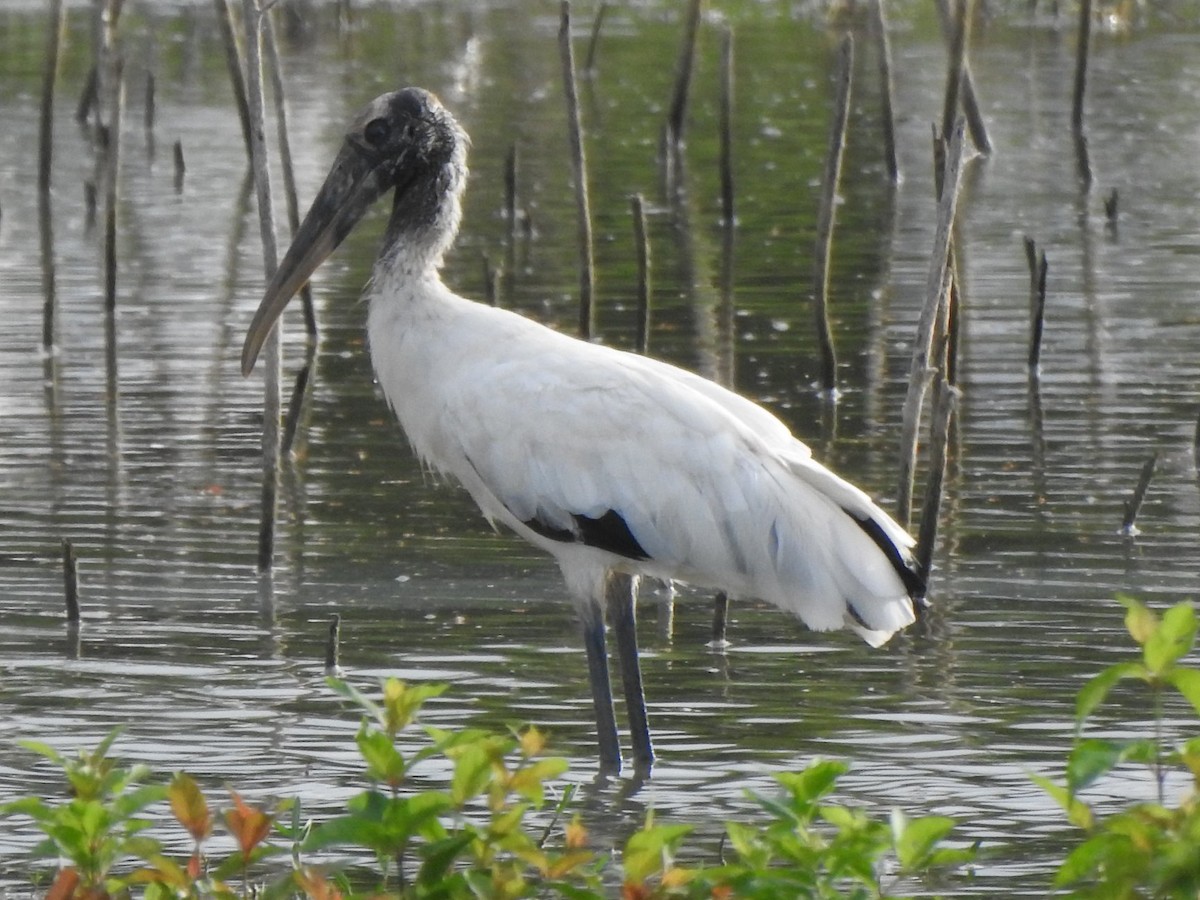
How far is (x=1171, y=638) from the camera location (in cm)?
415

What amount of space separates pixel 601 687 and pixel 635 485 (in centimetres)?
68

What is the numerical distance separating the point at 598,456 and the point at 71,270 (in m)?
12.1

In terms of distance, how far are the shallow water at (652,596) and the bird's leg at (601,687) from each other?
0.14 m

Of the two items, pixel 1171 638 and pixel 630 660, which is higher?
pixel 1171 638

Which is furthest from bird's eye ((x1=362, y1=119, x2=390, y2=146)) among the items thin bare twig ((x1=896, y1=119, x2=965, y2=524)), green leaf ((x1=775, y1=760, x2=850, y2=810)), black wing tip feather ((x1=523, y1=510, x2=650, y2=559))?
green leaf ((x1=775, y1=760, x2=850, y2=810))

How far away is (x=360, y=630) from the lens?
31.2 feet

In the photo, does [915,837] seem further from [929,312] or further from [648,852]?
[929,312]

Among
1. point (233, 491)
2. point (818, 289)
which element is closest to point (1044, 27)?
point (818, 289)

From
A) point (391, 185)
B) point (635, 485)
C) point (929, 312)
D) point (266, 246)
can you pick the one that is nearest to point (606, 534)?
point (635, 485)

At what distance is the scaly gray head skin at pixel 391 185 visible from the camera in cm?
850

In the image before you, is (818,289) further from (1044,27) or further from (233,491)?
(1044,27)

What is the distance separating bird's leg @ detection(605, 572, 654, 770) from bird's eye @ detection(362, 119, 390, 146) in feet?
6.18

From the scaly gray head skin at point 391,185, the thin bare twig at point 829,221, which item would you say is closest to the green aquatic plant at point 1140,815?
the scaly gray head skin at point 391,185

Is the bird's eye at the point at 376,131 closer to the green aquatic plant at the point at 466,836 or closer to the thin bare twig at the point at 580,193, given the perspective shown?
the green aquatic plant at the point at 466,836
